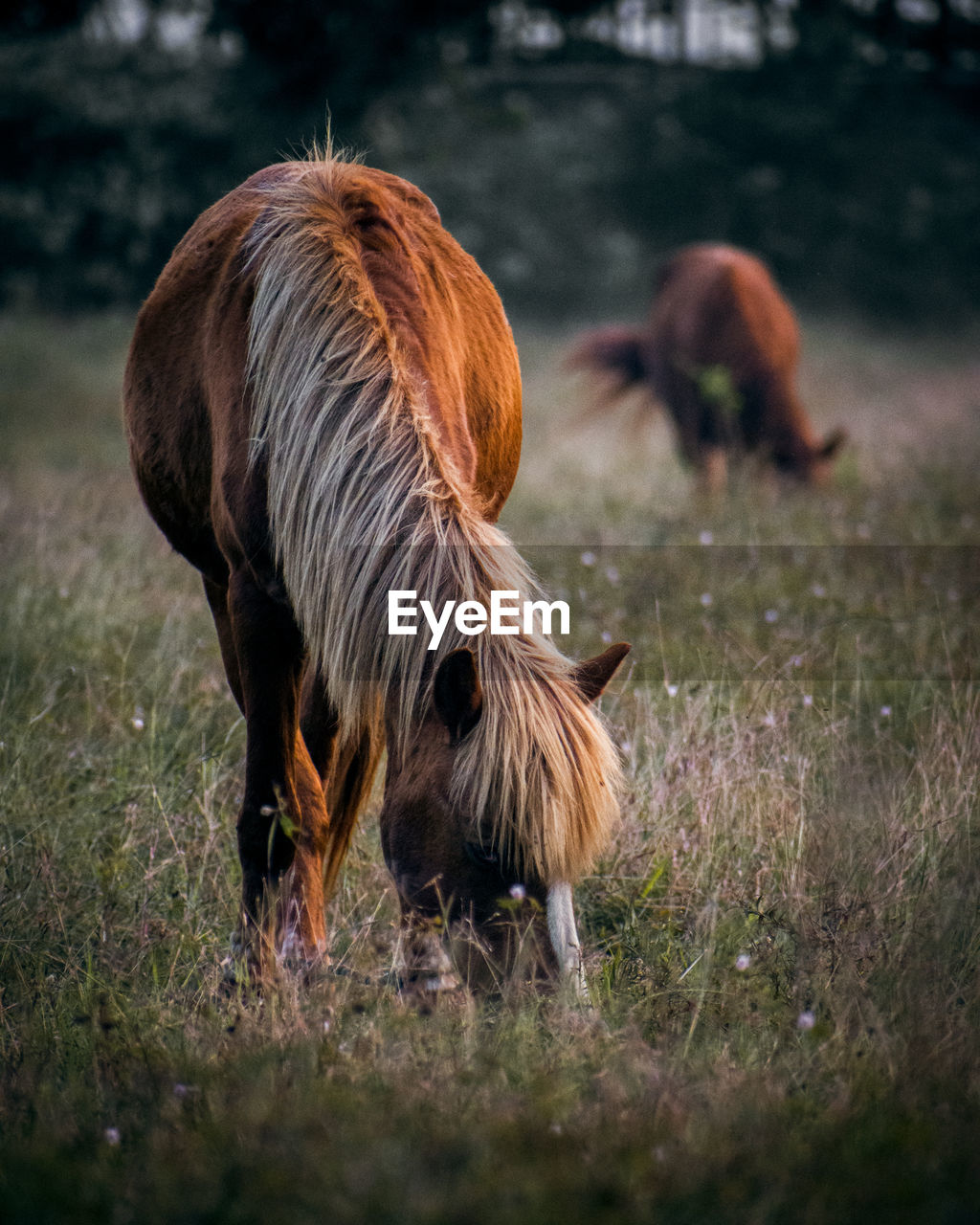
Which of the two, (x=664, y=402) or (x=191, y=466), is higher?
(x=191, y=466)

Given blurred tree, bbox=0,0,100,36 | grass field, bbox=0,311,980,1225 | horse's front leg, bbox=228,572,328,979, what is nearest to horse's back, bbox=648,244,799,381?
grass field, bbox=0,311,980,1225

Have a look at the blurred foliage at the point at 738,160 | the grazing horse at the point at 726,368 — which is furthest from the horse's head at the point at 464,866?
the blurred foliage at the point at 738,160

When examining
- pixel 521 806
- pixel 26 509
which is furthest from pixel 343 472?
pixel 26 509

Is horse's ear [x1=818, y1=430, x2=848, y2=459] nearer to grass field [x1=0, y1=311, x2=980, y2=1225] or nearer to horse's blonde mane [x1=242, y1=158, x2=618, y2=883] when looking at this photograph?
grass field [x1=0, y1=311, x2=980, y2=1225]

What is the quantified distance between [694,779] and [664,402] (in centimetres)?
630

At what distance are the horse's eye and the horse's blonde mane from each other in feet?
0.11

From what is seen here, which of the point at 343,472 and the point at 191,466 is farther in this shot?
the point at 191,466

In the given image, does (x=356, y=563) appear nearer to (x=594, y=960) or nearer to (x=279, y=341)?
(x=279, y=341)

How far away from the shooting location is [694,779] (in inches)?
120

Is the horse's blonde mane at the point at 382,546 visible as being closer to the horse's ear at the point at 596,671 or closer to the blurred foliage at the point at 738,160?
the horse's ear at the point at 596,671

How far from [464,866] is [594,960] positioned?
491mm

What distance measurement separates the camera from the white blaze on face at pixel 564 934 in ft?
6.33

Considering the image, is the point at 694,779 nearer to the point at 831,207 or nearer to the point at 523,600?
the point at 523,600

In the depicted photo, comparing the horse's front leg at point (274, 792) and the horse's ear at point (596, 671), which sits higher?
the horse's ear at point (596, 671)
